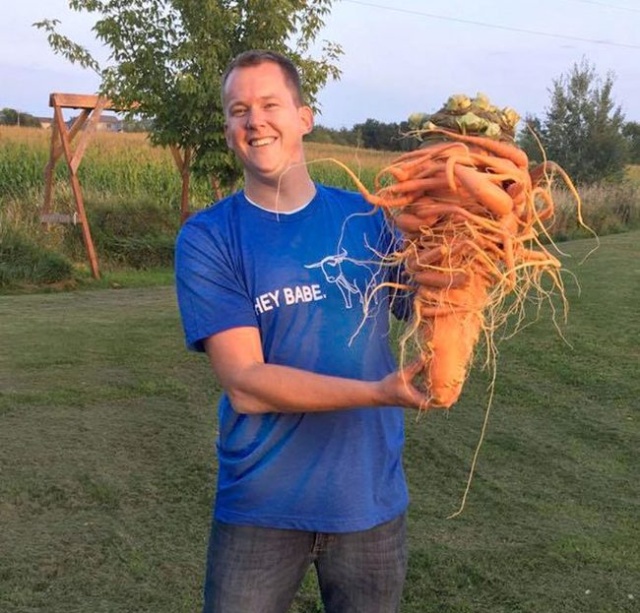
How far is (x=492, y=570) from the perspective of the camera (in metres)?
4.05

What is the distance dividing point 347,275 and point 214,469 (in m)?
3.37

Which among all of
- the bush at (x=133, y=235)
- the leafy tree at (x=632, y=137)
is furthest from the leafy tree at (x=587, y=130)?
the bush at (x=133, y=235)

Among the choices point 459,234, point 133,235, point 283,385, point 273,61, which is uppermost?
point 273,61

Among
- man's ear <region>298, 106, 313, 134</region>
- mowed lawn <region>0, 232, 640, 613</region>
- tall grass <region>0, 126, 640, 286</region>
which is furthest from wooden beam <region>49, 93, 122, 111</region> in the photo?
man's ear <region>298, 106, 313, 134</region>

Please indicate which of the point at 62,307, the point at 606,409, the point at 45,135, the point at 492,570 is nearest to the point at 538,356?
the point at 606,409

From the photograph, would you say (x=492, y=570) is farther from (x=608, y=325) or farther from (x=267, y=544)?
(x=608, y=325)

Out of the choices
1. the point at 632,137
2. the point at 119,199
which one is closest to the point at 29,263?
the point at 119,199

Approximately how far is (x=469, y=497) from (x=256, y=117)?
3.32 m

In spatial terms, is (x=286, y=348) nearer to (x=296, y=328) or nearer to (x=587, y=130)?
(x=296, y=328)

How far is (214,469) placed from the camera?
5.30m

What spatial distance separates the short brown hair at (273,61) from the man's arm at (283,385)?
646 millimetres

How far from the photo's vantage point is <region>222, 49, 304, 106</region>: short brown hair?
88.1 inches

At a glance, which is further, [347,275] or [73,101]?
[73,101]

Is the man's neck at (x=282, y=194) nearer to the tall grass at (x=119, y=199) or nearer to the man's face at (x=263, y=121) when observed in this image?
the man's face at (x=263, y=121)
